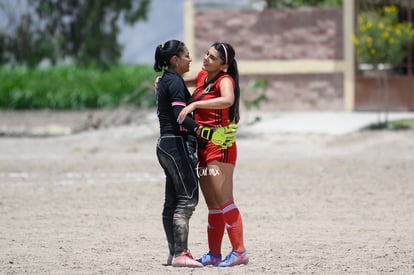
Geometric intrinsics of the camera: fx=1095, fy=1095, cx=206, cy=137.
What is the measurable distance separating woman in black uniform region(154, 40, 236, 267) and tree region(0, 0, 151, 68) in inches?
2281

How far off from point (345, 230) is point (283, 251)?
160 cm

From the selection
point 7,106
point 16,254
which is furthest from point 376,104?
point 16,254

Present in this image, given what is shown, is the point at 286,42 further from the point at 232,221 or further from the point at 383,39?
the point at 232,221

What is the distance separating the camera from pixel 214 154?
8516 millimetres

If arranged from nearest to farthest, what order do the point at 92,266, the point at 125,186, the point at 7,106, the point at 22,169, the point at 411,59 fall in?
1. the point at 92,266
2. the point at 125,186
3. the point at 22,169
4. the point at 411,59
5. the point at 7,106

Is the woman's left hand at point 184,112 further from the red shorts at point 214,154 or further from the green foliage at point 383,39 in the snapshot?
the green foliage at point 383,39

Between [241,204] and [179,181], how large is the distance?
4.99m

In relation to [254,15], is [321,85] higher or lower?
lower

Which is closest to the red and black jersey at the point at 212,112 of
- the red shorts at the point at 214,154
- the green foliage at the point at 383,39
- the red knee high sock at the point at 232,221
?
the red shorts at the point at 214,154

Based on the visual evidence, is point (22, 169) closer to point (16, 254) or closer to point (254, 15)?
point (16, 254)

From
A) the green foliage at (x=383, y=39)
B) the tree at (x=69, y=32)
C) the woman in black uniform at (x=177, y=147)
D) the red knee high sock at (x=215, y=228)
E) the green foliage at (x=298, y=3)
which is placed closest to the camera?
the woman in black uniform at (x=177, y=147)

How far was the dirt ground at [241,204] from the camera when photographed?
912 cm

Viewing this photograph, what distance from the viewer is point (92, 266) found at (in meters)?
8.78

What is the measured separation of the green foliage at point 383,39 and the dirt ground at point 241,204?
72.8 inches
